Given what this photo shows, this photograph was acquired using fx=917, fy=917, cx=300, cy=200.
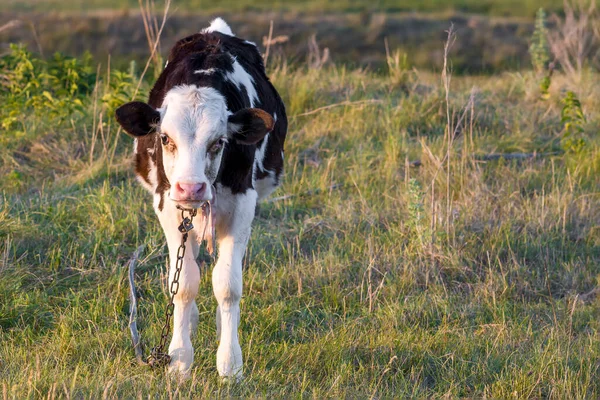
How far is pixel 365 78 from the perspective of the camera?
9.60m

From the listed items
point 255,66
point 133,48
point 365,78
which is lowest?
point 133,48

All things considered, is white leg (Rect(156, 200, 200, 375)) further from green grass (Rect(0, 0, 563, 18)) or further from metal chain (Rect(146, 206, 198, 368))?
green grass (Rect(0, 0, 563, 18))

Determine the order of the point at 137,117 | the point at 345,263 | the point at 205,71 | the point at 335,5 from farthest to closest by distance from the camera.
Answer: the point at 335,5
the point at 345,263
the point at 205,71
the point at 137,117

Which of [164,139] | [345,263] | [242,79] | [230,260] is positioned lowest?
[345,263]

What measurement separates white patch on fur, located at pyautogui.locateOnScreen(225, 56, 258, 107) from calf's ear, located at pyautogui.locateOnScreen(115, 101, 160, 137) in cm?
62

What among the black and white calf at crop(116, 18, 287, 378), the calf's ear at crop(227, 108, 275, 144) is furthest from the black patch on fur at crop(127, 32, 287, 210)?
the calf's ear at crop(227, 108, 275, 144)

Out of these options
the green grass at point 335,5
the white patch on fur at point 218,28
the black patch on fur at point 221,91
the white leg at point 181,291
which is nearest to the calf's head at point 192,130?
the black patch on fur at point 221,91

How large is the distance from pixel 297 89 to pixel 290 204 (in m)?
1.99

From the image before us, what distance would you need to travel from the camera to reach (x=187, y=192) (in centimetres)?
406

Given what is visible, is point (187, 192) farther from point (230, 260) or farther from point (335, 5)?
point (335, 5)

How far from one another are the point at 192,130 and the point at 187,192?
37 cm

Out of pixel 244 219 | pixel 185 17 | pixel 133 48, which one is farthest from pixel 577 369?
pixel 185 17

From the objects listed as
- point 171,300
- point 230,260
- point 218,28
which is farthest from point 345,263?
point 218,28

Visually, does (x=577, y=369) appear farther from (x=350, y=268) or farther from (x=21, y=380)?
(x=21, y=380)
